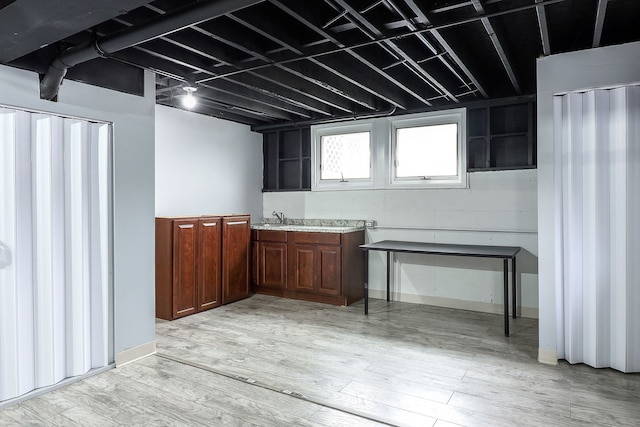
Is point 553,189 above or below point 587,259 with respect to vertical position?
above

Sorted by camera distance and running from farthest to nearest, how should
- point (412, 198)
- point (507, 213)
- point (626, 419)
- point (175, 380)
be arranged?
1. point (412, 198)
2. point (507, 213)
3. point (175, 380)
4. point (626, 419)

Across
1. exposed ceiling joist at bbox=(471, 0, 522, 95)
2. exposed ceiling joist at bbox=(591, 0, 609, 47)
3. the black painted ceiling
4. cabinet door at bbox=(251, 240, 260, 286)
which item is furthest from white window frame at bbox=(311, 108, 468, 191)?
exposed ceiling joist at bbox=(591, 0, 609, 47)

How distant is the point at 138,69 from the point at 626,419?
4.28 meters

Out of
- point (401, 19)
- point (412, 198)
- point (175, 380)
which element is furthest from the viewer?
point (412, 198)

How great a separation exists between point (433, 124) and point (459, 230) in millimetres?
1387

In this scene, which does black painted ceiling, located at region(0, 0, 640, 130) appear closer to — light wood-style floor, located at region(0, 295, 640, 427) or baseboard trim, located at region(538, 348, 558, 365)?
light wood-style floor, located at region(0, 295, 640, 427)

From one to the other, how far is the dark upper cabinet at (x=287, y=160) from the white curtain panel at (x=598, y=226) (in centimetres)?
364

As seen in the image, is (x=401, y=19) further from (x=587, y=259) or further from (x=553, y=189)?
(x=587, y=259)

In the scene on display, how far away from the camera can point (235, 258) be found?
5.41 meters

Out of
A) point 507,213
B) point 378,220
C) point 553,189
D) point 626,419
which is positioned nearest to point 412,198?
point 378,220

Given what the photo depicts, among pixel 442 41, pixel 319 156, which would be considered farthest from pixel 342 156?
pixel 442 41

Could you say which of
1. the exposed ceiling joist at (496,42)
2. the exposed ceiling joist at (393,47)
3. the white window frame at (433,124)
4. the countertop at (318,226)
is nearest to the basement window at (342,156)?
the white window frame at (433,124)

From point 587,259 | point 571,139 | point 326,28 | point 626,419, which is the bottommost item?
point 626,419

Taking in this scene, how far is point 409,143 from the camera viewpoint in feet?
17.7
